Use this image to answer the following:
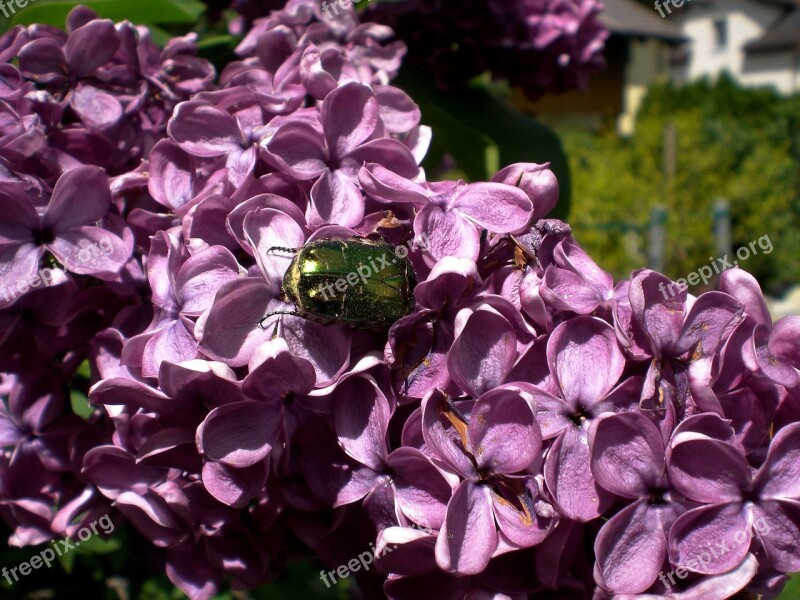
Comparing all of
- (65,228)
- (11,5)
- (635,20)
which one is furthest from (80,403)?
(635,20)

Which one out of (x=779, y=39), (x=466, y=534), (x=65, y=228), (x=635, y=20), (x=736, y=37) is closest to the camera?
(x=466, y=534)

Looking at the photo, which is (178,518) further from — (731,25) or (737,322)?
(731,25)

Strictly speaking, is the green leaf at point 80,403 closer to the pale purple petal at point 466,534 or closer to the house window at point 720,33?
the pale purple petal at point 466,534

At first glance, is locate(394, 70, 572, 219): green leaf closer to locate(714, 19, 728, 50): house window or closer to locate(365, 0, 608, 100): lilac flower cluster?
locate(365, 0, 608, 100): lilac flower cluster

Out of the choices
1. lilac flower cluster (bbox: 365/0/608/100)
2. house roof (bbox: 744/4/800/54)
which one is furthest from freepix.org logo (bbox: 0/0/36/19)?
house roof (bbox: 744/4/800/54)

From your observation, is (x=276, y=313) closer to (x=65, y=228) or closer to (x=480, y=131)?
(x=65, y=228)

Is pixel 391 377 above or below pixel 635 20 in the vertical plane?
above

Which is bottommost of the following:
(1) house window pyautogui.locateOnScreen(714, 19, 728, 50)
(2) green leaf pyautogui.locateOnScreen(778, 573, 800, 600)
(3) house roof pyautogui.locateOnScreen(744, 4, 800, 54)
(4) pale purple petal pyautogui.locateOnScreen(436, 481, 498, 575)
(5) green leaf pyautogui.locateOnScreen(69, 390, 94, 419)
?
(1) house window pyautogui.locateOnScreen(714, 19, 728, 50)

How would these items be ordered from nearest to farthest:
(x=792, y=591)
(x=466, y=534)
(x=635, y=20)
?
(x=466, y=534)
(x=792, y=591)
(x=635, y=20)
